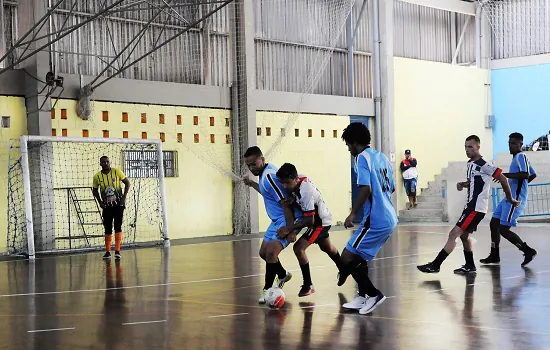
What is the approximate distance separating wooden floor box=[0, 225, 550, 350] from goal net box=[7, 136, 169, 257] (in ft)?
13.8

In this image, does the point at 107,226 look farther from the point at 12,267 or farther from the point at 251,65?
the point at 251,65

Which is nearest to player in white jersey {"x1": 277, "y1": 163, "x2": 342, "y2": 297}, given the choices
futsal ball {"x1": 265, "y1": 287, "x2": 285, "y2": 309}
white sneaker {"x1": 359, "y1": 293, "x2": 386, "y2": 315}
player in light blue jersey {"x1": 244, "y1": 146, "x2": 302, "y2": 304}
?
player in light blue jersey {"x1": 244, "y1": 146, "x2": 302, "y2": 304}

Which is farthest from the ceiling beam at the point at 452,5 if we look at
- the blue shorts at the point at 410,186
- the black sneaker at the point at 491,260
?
the black sneaker at the point at 491,260

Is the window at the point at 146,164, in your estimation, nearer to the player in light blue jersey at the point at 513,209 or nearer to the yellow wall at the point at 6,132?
Result: the yellow wall at the point at 6,132

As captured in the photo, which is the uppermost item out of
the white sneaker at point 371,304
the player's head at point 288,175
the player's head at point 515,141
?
the player's head at point 515,141

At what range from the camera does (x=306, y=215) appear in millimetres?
10055

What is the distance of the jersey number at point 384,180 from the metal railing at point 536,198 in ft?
61.4

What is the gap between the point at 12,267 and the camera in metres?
16.4

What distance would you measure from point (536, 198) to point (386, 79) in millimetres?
6738

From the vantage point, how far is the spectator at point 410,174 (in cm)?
2997

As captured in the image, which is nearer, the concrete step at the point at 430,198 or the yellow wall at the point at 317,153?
the yellow wall at the point at 317,153

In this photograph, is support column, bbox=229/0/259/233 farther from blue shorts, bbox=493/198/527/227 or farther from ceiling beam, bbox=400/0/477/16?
blue shorts, bbox=493/198/527/227

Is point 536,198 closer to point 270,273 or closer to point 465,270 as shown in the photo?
point 465,270

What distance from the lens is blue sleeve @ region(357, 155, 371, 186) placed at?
881cm
